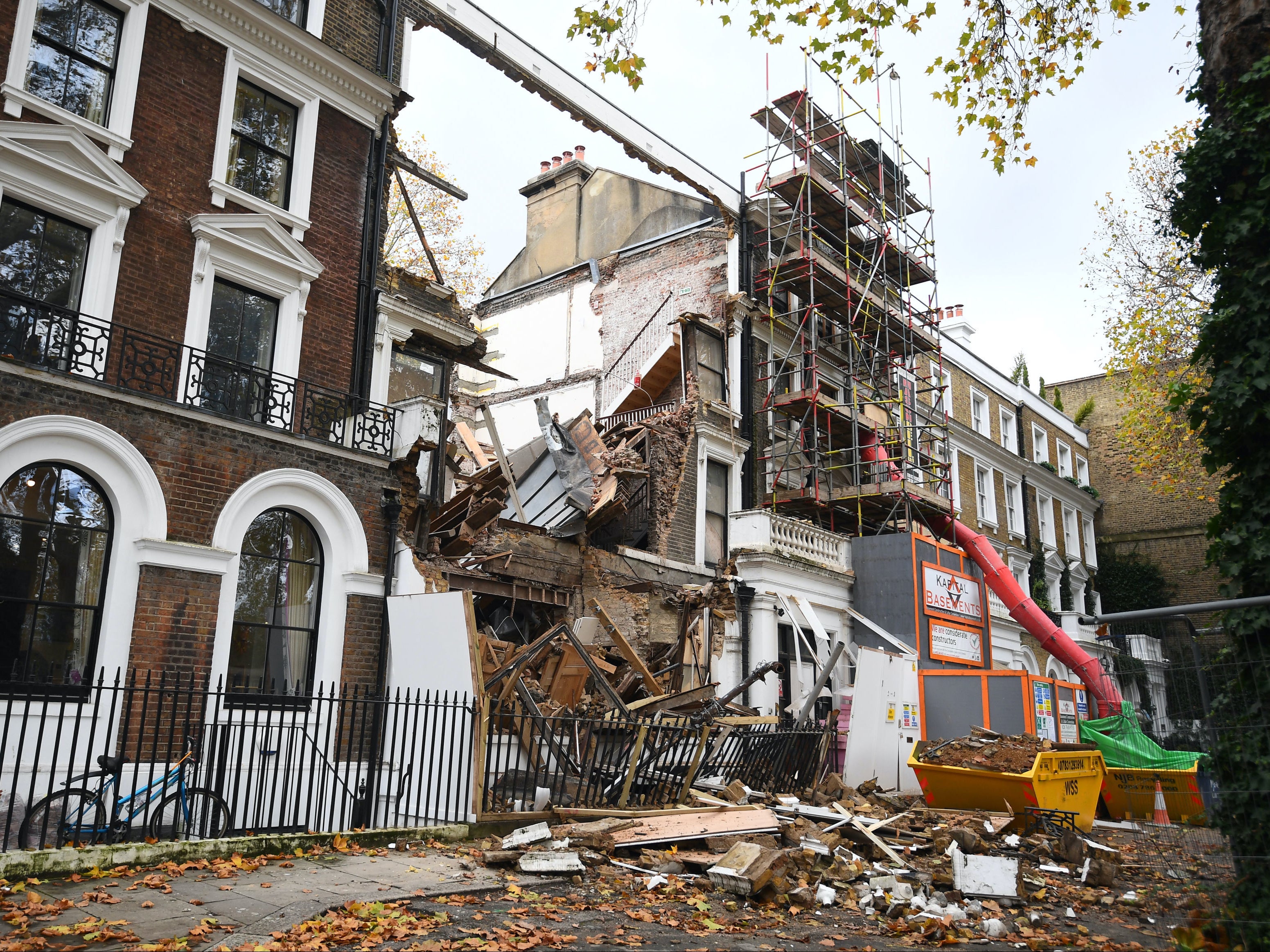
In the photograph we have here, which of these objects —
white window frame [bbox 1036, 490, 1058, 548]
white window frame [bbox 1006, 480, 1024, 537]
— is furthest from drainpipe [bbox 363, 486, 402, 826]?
white window frame [bbox 1036, 490, 1058, 548]

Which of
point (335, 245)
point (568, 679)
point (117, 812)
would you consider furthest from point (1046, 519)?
point (117, 812)

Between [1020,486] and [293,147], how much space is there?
29456 mm

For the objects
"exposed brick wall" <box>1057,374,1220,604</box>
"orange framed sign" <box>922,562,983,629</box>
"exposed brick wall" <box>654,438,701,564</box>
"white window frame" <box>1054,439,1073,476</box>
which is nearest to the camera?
"exposed brick wall" <box>654,438,701,564</box>

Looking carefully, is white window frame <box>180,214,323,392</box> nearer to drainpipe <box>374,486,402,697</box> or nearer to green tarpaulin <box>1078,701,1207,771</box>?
drainpipe <box>374,486,402,697</box>

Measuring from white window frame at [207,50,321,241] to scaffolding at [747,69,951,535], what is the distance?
11392 millimetres

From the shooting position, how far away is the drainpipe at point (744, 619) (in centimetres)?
1912

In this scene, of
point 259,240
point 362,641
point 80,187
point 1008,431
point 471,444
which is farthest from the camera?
point 1008,431

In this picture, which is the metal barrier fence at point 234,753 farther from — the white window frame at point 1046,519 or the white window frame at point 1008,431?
the white window frame at point 1046,519

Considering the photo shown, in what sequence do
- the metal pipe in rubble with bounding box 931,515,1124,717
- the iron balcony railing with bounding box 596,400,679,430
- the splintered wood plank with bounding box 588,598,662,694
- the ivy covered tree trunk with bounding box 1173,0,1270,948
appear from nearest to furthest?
the ivy covered tree trunk with bounding box 1173,0,1270,948 → the splintered wood plank with bounding box 588,598,662,694 → the iron balcony railing with bounding box 596,400,679,430 → the metal pipe in rubble with bounding box 931,515,1124,717

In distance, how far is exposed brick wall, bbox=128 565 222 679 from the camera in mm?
10719

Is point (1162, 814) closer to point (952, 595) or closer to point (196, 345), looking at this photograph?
point (196, 345)

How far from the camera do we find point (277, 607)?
12.4 metres

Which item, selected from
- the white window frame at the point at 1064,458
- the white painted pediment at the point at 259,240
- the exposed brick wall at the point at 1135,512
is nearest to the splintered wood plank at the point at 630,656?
the white painted pediment at the point at 259,240

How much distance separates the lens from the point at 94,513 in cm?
1073
